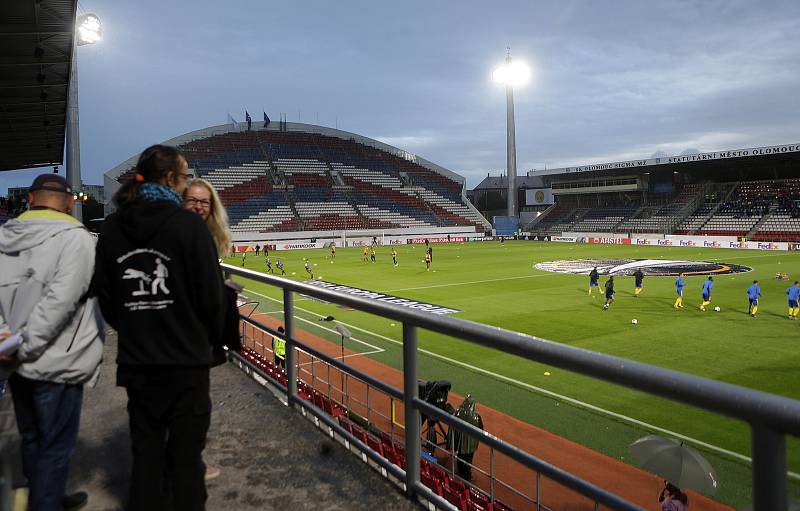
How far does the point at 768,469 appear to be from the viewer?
1603 mm

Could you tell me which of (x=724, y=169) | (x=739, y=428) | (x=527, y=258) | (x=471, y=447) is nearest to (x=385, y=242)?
(x=527, y=258)

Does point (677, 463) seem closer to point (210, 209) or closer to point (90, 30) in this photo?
point (210, 209)

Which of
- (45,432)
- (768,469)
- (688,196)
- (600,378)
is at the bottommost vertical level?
(45,432)

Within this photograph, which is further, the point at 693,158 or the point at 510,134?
the point at 510,134

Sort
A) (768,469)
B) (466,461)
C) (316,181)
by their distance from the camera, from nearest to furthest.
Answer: (768,469), (466,461), (316,181)

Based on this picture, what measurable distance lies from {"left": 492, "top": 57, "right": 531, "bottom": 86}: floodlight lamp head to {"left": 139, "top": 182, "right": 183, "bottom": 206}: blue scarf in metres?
78.1

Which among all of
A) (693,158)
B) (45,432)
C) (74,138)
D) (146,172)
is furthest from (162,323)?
(693,158)

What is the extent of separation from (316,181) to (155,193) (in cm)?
7318

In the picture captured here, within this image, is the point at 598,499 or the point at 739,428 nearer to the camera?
the point at 598,499

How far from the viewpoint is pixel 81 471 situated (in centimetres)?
349

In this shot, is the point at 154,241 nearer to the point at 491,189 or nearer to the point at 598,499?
the point at 598,499

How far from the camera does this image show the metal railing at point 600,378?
62.3 inches

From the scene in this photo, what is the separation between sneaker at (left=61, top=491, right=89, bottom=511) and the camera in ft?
9.79

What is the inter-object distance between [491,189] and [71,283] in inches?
3898
